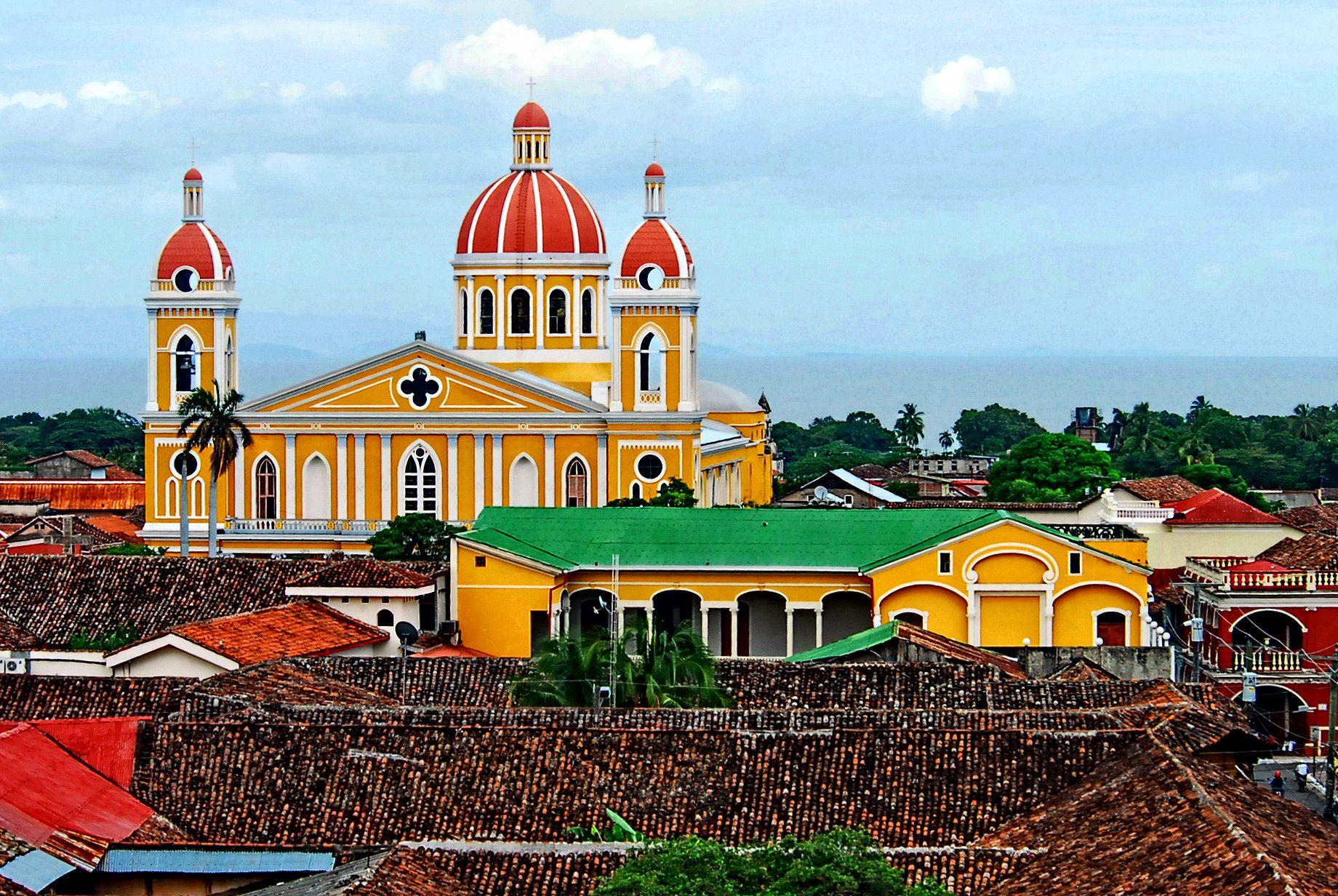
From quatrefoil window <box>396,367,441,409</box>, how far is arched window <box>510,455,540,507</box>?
2.67 m

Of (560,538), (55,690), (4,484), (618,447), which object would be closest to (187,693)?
(55,690)

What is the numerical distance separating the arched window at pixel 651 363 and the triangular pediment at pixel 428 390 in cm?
142

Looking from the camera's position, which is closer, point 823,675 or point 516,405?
point 823,675

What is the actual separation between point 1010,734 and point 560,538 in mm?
22903

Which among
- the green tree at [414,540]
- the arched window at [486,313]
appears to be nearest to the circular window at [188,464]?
the arched window at [486,313]

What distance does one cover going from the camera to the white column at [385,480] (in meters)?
67.4

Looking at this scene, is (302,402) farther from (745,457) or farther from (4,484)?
(4,484)

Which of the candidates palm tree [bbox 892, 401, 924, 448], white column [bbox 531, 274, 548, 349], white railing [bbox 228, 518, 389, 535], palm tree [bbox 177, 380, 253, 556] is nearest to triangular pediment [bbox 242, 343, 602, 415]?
palm tree [bbox 177, 380, 253, 556]

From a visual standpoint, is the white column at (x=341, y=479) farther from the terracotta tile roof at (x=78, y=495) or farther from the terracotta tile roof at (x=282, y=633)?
the terracotta tile roof at (x=282, y=633)

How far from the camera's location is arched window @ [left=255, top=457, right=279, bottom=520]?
67.9 m

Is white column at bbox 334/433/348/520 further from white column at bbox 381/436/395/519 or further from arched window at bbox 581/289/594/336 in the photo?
arched window at bbox 581/289/594/336

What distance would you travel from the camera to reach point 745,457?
7606cm

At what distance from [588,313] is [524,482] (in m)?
7.18

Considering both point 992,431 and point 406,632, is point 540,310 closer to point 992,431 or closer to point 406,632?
point 406,632
